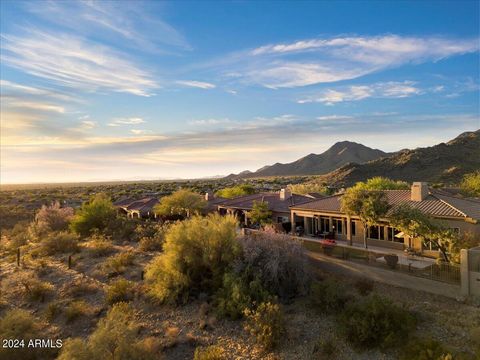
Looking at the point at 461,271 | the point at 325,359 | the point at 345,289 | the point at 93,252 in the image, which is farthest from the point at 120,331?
the point at 93,252

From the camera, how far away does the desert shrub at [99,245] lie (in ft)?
106

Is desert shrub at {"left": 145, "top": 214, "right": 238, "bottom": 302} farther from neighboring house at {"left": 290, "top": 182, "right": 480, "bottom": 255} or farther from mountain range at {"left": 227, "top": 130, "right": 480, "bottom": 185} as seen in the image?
mountain range at {"left": 227, "top": 130, "right": 480, "bottom": 185}

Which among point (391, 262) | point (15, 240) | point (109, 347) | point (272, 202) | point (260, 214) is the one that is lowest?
point (109, 347)

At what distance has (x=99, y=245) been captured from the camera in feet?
110

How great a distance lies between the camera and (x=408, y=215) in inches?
872

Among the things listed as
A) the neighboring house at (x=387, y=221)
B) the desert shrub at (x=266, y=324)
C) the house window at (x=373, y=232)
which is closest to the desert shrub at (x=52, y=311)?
the desert shrub at (x=266, y=324)

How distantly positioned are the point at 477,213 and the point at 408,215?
5078 millimetres

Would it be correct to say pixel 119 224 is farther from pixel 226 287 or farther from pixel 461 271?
pixel 461 271

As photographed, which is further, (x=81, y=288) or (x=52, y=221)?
(x=52, y=221)

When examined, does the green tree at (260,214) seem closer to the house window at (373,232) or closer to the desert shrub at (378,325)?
the house window at (373,232)

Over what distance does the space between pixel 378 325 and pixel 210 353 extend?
6.67 m

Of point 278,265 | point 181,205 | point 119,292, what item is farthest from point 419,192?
point 181,205

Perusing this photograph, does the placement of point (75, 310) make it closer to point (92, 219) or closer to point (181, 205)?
point (92, 219)

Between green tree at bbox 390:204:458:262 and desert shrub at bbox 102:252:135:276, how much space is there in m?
17.8
